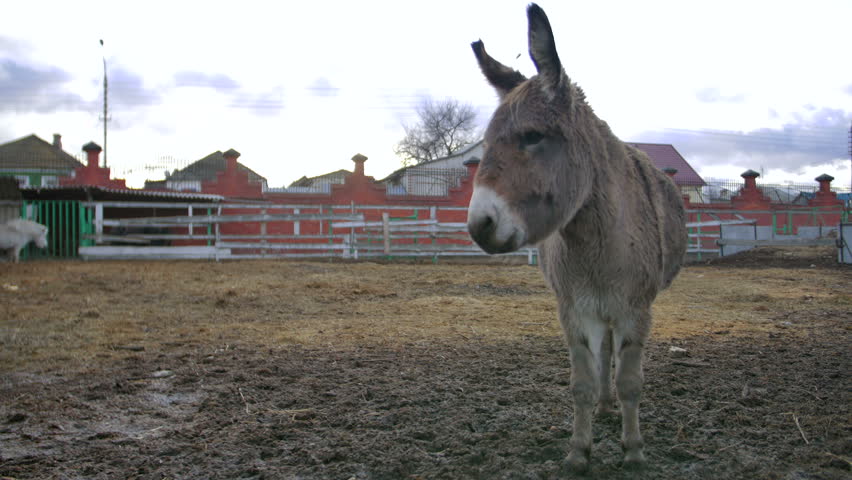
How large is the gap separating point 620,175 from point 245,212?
2142cm

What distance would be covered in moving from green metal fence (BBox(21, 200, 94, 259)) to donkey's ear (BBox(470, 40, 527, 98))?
1824cm

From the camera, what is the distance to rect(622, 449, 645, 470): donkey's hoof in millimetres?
2746

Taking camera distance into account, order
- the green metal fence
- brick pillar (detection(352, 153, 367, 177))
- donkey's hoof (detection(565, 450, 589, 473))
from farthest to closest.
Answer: brick pillar (detection(352, 153, 367, 177)) → the green metal fence → donkey's hoof (detection(565, 450, 589, 473))

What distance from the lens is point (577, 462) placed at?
8.91 ft

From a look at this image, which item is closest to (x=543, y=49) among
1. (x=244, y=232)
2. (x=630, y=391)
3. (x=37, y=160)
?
(x=630, y=391)

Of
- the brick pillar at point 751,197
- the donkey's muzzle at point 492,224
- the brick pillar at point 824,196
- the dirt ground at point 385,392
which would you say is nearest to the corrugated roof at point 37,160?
the dirt ground at point 385,392

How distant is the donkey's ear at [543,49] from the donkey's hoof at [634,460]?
1.93 metres

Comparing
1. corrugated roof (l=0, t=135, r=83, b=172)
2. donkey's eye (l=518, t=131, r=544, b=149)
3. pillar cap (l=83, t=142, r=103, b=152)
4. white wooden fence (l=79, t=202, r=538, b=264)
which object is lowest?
white wooden fence (l=79, t=202, r=538, b=264)

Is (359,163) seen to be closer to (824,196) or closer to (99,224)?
(99,224)

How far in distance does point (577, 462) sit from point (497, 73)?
2114mm

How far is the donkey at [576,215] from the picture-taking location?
2.34 m

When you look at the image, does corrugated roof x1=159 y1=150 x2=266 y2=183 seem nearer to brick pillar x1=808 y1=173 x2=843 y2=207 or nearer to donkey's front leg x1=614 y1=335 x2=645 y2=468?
donkey's front leg x1=614 y1=335 x2=645 y2=468

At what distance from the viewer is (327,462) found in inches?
112

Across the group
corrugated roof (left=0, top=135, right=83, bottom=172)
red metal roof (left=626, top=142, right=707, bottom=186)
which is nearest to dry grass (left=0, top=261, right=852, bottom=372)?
corrugated roof (left=0, top=135, right=83, bottom=172)
